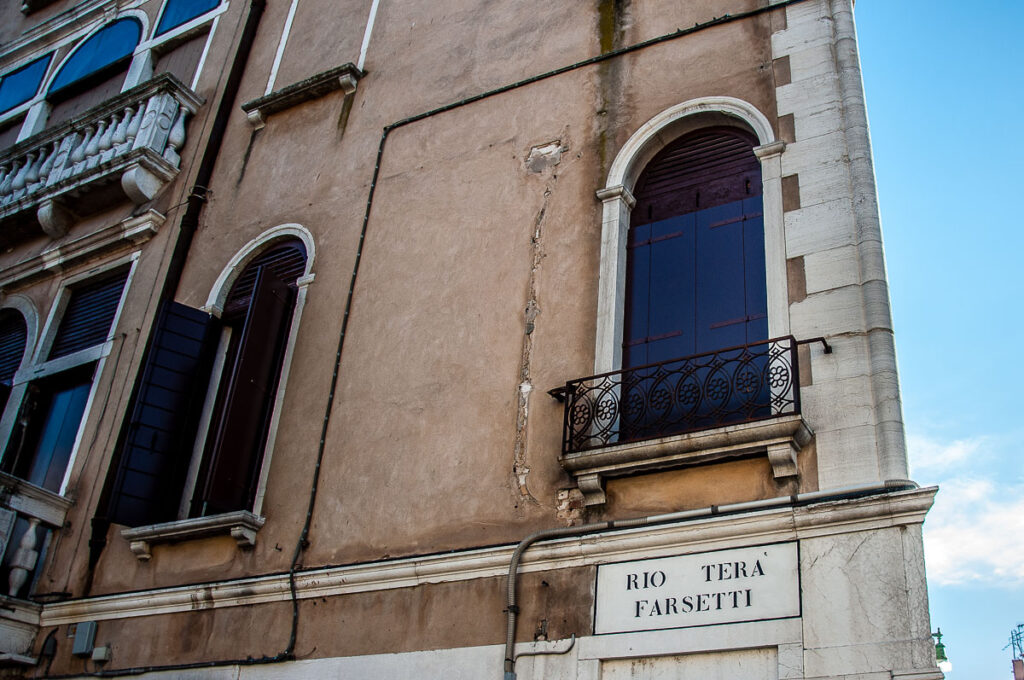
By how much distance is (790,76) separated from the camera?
909 centimetres

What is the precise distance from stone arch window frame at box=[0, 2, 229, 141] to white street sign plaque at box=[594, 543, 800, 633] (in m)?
9.54

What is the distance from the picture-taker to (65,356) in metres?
12.3

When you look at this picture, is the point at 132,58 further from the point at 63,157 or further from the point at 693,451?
the point at 693,451

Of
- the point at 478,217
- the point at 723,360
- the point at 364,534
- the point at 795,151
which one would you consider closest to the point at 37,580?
the point at 364,534

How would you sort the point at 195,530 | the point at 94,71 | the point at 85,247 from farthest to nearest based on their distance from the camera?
the point at 94,71 → the point at 85,247 → the point at 195,530

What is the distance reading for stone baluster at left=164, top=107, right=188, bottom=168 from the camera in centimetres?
1316

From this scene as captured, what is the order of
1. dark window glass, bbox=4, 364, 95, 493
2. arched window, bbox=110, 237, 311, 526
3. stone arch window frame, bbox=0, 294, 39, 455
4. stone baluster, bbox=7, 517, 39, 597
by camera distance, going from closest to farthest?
arched window, bbox=110, 237, 311, 526 → stone baluster, bbox=7, 517, 39, 597 → dark window glass, bbox=4, 364, 95, 493 → stone arch window frame, bbox=0, 294, 39, 455

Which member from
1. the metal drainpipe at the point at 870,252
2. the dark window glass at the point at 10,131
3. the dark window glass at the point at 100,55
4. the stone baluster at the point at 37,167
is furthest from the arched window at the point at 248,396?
the dark window glass at the point at 10,131

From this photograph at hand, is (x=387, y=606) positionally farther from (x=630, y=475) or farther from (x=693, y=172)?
(x=693, y=172)

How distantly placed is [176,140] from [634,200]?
21.1 ft

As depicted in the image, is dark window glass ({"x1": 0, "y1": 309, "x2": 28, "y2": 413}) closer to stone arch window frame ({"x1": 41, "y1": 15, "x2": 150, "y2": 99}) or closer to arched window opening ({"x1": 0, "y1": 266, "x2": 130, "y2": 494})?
arched window opening ({"x1": 0, "y1": 266, "x2": 130, "y2": 494})

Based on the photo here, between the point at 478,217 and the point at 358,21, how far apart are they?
4270 millimetres

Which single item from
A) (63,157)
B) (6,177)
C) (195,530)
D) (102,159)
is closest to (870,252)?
(195,530)

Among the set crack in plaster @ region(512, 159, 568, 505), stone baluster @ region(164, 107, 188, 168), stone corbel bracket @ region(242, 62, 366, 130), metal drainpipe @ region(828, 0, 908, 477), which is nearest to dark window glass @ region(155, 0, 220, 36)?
stone baluster @ region(164, 107, 188, 168)
